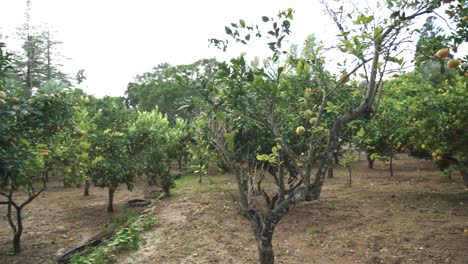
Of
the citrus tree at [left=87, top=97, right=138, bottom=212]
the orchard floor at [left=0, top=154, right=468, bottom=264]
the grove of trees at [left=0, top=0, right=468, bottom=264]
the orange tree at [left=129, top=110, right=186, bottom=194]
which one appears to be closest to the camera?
the grove of trees at [left=0, top=0, right=468, bottom=264]

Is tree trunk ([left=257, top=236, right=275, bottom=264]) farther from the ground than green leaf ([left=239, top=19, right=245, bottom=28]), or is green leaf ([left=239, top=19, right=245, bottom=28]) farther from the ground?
green leaf ([left=239, top=19, right=245, bottom=28])

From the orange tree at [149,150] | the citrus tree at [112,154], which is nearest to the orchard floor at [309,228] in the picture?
the orange tree at [149,150]

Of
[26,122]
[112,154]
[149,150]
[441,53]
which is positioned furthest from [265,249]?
[149,150]

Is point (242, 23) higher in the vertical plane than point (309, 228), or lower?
higher

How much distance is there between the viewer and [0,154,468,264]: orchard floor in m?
5.10

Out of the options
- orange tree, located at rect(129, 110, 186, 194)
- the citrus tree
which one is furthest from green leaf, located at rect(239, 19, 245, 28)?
orange tree, located at rect(129, 110, 186, 194)

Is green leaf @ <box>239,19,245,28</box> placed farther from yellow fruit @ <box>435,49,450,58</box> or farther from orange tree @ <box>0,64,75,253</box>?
orange tree @ <box>0,64,75,253</box>

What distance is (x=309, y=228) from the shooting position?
6.47 m

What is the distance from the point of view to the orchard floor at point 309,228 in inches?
201

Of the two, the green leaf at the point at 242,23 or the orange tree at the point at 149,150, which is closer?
the green leaf at the point at 242,23

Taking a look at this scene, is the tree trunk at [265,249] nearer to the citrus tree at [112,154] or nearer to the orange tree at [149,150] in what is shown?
the citrus tree at [112,154]

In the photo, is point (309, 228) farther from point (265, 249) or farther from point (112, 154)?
point (112, 154)

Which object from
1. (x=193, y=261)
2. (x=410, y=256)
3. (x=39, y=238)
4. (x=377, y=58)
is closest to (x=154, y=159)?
(x=39, y=238)

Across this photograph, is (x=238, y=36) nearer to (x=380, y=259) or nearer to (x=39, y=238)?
(x=380, y=259)
